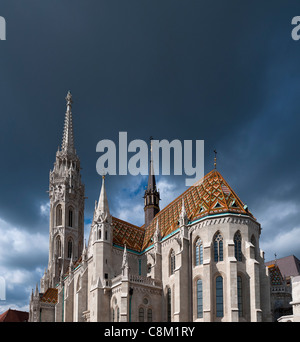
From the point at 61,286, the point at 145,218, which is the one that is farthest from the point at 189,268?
the point at 61,286

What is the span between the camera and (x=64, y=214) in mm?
71250

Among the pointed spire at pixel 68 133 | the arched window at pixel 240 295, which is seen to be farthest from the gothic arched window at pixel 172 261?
the pointed spire at pixel 68 133

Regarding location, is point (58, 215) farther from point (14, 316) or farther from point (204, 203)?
point (204, 203)

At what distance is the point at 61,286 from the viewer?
200 ft

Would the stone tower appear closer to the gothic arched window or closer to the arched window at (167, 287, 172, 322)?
the gothic arched window

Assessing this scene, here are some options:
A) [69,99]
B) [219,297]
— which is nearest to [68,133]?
[69,99]

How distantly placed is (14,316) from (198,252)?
46444 mm

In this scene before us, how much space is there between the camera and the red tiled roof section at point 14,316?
6994 cm

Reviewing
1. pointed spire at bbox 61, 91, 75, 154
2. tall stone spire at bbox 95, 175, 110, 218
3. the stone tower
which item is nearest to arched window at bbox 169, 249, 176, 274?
tall stone spire at bbox 95, 175, 110, 218

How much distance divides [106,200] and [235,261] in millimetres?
17826

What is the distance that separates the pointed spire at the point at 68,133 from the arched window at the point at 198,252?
44535 millimetres

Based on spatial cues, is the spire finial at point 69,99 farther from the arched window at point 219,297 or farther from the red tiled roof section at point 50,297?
the arched window at point 219,297

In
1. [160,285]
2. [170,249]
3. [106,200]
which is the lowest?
[160,285]
